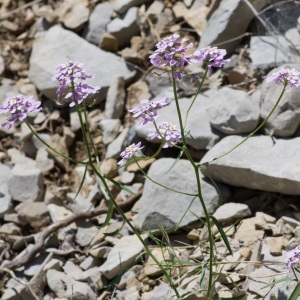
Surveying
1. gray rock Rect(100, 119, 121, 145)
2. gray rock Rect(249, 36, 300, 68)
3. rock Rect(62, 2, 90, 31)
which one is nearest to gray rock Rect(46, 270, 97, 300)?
gray rock Rect(100, 119, 121, 145)

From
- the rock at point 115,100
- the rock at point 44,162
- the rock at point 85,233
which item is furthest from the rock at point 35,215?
the rock at point 115,100

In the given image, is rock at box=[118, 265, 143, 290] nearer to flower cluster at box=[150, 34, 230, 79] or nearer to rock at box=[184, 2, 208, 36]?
flower cluster at box=[150, 34, 230, 79]

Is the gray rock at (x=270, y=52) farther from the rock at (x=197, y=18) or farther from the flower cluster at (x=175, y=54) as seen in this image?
the flower cluster at (x=175, y=54)

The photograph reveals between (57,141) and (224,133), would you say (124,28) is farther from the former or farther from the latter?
(224,133)

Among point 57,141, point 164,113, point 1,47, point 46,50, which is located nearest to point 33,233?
point 57,141

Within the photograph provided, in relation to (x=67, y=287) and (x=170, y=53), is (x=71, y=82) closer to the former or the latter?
(x=170, y=53)

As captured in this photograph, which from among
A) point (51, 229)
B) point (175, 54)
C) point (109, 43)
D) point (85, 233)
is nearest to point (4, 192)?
point (51, 229)
